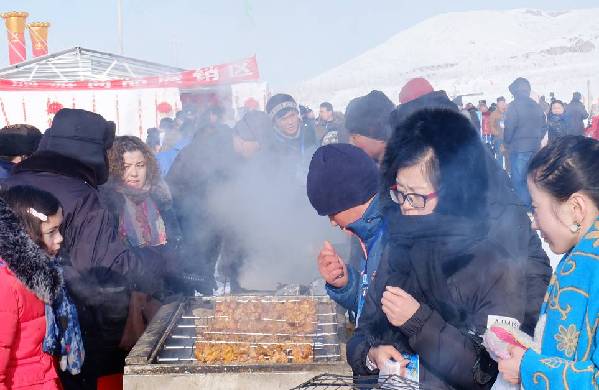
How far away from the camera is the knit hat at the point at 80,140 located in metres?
3.93

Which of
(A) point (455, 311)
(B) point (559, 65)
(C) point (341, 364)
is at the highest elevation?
(B) point (559, 65)

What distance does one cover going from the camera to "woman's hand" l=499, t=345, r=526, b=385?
6.95 ft

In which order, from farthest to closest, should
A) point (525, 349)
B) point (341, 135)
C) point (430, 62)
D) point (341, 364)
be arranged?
point (430, 62) < point (341, 135) < point (341, 364) < point (525, 349)

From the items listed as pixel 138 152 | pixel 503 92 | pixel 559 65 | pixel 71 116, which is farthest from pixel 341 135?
pixel 559 65

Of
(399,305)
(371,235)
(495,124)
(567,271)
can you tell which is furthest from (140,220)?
(495,124)

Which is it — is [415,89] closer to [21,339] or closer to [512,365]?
[21,339]

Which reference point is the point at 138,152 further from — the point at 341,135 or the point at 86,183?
the point at 341,135

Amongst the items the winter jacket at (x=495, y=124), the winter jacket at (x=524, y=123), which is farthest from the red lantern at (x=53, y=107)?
the winter jacket at (x=495, y=124)

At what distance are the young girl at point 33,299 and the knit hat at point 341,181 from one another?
1.28 m

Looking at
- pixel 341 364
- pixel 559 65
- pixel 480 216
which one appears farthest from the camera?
pixel 559 65

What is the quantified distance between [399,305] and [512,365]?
15.9 inches

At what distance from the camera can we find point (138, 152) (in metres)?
4.93

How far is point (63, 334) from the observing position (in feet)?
11.0

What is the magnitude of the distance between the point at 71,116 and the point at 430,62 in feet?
228
